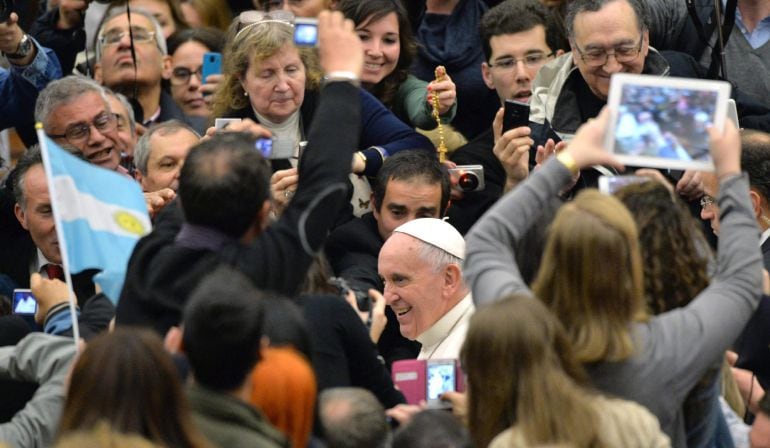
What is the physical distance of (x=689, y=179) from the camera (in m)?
6.13

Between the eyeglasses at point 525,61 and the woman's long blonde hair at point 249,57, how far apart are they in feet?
3.33

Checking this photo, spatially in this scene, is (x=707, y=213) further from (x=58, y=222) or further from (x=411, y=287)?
(x=58, y=222)

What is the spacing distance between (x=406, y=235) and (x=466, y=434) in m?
2.12

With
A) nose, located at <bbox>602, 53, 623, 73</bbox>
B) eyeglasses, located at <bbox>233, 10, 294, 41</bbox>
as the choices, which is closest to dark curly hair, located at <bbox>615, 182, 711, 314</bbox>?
nose, located at <bbox>602, 53, 623, 73</bbox>

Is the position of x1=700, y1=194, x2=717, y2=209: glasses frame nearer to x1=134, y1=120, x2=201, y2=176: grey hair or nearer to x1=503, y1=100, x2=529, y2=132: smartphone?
x1=503, y1=100, x2=529, y2=132: smartphone

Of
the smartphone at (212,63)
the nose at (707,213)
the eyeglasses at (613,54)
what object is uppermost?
the eyeglasses at (613,54)

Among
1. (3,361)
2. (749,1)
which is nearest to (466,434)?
(3,361)

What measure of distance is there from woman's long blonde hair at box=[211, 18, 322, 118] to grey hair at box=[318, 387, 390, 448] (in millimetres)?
2850

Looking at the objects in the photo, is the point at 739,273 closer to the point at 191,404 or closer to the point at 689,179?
the point at 191,404

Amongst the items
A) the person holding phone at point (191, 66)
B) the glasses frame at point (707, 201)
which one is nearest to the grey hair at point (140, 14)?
the person holding phone at point (191, 66)

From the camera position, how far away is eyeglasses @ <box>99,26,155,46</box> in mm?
8109

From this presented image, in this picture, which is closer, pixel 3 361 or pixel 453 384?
pixel 3 361

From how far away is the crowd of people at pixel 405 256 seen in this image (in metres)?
3.65

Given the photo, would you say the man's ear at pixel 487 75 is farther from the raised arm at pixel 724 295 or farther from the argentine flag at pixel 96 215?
the raised arm at pixel 724 295
